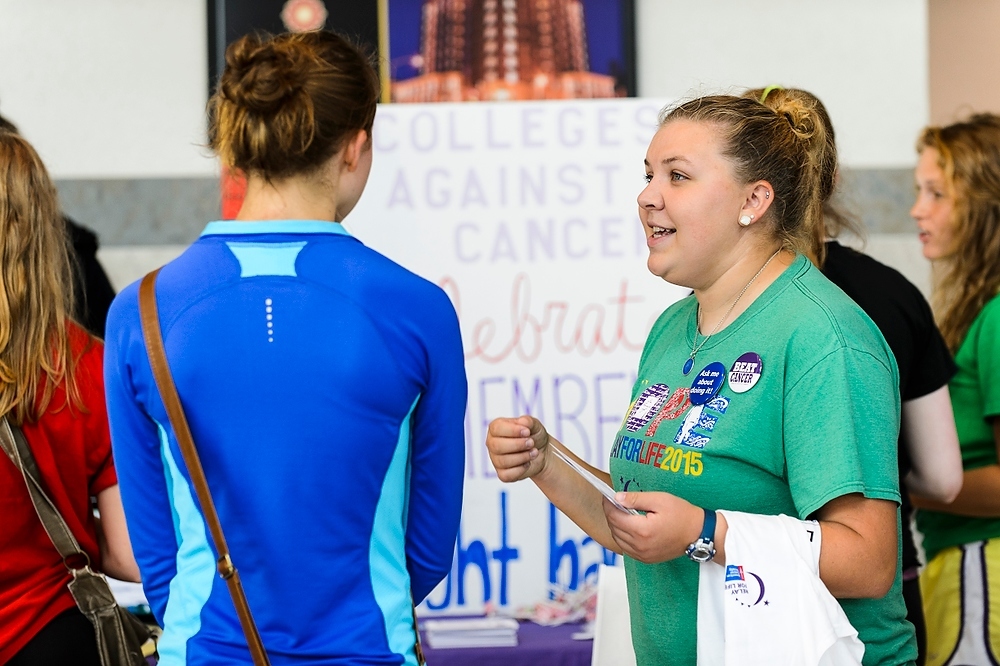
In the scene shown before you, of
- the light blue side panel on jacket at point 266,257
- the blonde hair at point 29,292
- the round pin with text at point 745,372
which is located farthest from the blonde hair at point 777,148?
the blonde hair at point 29,292

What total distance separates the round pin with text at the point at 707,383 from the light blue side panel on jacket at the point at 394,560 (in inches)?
18.2

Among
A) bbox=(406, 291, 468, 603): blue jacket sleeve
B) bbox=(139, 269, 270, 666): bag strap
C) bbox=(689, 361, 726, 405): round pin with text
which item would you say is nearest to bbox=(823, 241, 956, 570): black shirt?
bbox=(689, 361, 726, 405): round pin with text

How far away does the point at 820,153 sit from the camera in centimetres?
170

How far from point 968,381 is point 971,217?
1.34 ft

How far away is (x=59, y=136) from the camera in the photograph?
3818mm

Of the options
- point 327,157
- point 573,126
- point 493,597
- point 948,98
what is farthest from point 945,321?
point 948,98

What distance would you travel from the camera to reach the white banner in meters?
3.03

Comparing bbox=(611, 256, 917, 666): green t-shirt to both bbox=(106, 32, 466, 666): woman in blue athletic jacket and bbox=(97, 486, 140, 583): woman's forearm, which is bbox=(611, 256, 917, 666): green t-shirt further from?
bbox=(97, 486, 140, 583): woman's forearm

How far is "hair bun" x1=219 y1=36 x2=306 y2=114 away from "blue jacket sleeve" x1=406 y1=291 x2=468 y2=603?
0.94 ft

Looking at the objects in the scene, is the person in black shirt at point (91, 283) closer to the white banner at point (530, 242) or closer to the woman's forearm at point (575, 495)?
the white banner at point (530, 242)

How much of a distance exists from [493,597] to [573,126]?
4.36 ft

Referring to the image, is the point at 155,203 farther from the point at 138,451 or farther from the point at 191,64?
the point at 138,451

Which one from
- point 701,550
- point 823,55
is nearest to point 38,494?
point 701,550

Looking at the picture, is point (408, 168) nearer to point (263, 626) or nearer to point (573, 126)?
point (573, 126)
